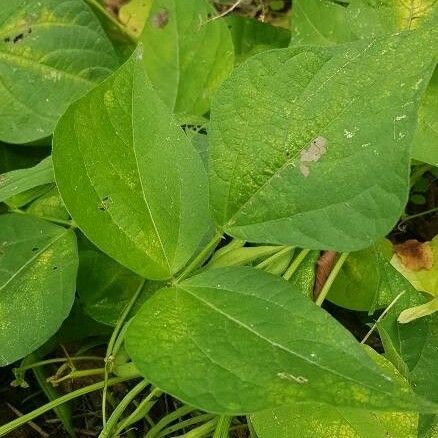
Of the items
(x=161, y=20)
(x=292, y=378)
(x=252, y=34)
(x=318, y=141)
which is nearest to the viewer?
(x=292, y=378)

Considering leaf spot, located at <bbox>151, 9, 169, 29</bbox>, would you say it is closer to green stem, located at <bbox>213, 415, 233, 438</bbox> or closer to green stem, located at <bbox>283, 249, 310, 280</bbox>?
green stem, located at <bbox>283, 249, 310, 280</bbox>

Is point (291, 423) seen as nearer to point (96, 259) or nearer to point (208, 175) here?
point (208, 175)

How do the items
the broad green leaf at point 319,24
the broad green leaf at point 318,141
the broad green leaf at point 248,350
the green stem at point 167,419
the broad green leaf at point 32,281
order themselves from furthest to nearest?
the broad green leaf at point 319,24 → the green stem at point 167,419 → the broad green leaf at point 32,281 → the broad green leaf at point 318,141 → the broad green leaf at point 248,350

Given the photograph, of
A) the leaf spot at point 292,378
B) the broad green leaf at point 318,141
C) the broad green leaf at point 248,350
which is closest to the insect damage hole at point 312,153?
the broad green leaf at point 318,141

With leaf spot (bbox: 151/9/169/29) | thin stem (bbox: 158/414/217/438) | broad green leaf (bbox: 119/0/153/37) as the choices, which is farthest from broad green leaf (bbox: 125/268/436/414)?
broad green leaf (bbox: 119/0/153/37)

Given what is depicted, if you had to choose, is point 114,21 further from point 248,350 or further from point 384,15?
point 248,350

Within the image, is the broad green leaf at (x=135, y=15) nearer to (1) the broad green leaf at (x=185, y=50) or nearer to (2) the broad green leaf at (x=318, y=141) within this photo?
(1) the broad green leaf at (x=185, y=50)

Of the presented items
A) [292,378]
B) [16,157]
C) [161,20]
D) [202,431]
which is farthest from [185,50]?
[292,378]
